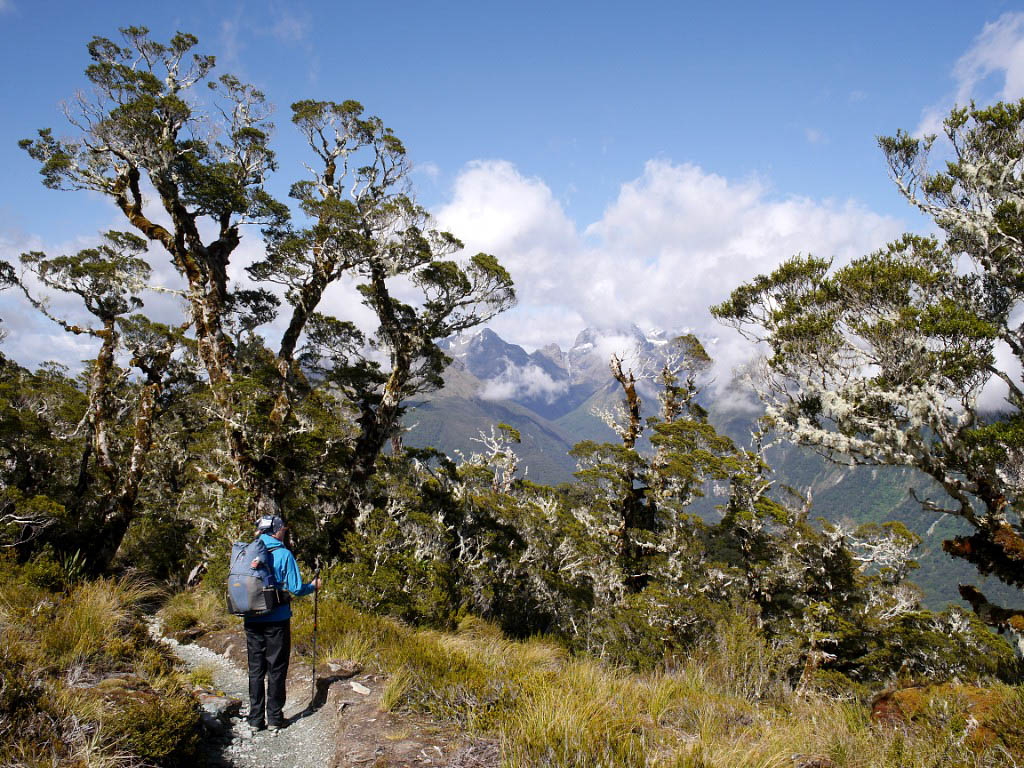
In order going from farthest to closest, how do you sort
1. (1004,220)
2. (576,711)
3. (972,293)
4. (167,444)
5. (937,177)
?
(167,444) < (937,177) < (972,293) < (1004,220) < (576,711)

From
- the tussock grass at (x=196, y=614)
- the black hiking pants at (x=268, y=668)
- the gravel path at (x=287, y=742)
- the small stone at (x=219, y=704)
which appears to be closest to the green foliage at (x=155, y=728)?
the gravel path at (x=287, y=742)

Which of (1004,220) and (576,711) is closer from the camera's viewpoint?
(576,711)

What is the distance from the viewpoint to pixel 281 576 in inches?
214

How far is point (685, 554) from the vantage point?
21469 millimetres

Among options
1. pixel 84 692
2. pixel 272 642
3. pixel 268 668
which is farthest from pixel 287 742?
pixel 84 692

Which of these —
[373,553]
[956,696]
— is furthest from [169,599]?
[956,696]

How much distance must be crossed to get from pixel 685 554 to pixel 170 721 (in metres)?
20.6

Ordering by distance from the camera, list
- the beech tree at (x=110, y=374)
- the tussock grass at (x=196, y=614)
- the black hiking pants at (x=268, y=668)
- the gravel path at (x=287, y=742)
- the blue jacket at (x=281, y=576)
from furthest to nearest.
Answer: the beech tree at (x=110, y=374), the tussock grass at (x=196, y=614), the blue jacket at (x=281, y=576), the black hiking pants at (x=268, y=668), the gravel path at (x=287, y=742)

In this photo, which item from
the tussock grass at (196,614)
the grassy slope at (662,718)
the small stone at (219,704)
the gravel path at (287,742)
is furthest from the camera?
the tussock grass at (196,614)

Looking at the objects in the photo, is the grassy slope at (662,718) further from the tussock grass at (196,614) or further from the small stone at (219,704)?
the tussock grass at (196,614)

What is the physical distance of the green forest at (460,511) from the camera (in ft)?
15.5

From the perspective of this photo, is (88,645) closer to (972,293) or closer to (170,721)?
(170,721)

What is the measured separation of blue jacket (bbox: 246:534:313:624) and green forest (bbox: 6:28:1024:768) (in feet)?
3.06

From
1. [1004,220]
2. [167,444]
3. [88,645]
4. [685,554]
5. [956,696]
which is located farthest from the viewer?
[685,554]
